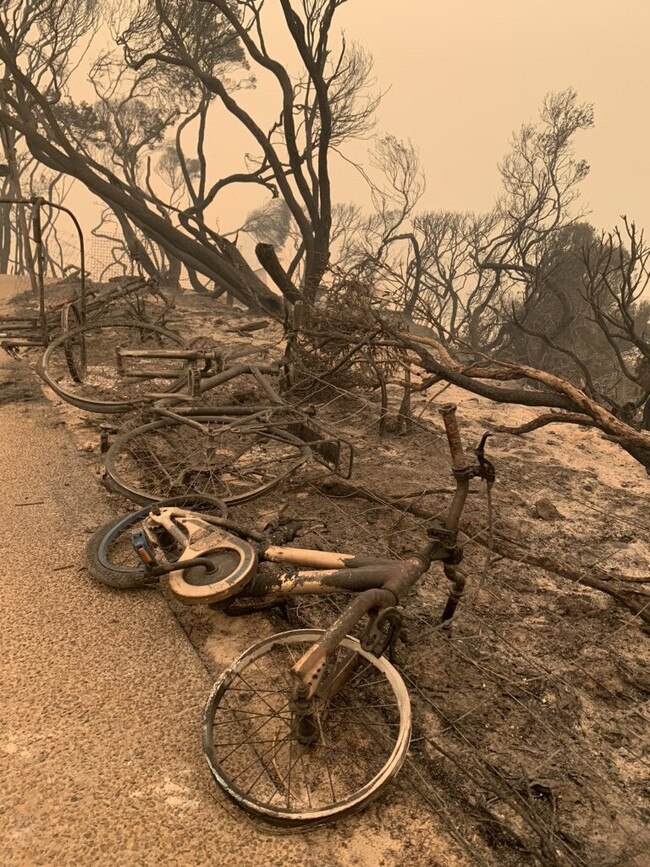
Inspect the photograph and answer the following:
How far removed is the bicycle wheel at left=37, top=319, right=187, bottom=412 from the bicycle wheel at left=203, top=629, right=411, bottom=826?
2931 millimetres

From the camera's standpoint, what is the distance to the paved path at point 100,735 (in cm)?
187

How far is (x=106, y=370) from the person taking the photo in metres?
7.29

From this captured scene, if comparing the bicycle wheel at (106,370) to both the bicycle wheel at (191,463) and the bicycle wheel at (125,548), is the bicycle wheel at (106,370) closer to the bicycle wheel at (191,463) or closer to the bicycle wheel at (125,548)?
the bicycle wheel at (191,463)

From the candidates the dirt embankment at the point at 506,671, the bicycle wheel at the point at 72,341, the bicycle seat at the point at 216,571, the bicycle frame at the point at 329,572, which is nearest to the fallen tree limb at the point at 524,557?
the dirt embankment at the point at 506,671

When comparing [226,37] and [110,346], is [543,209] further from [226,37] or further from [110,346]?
[110,346]

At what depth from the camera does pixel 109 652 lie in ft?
8.85

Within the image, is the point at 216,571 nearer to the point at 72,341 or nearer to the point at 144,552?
the point at 144,552

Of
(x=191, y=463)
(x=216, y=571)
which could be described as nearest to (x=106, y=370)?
(x=191, y=463)

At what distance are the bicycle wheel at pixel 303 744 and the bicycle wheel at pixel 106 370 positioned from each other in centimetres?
293

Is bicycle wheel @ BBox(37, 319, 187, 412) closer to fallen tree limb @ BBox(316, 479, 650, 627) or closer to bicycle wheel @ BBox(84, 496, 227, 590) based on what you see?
bicycle wheel @ BBox(84, 496, 227, 590)

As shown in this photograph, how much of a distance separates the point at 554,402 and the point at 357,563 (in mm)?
2700

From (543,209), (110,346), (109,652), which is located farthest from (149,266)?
(109,652)

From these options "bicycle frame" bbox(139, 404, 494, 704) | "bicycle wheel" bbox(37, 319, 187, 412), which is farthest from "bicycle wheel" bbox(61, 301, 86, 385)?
"bicycle frame" bbox(139, 404, 494, 704)

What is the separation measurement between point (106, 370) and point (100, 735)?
5.72 meters
